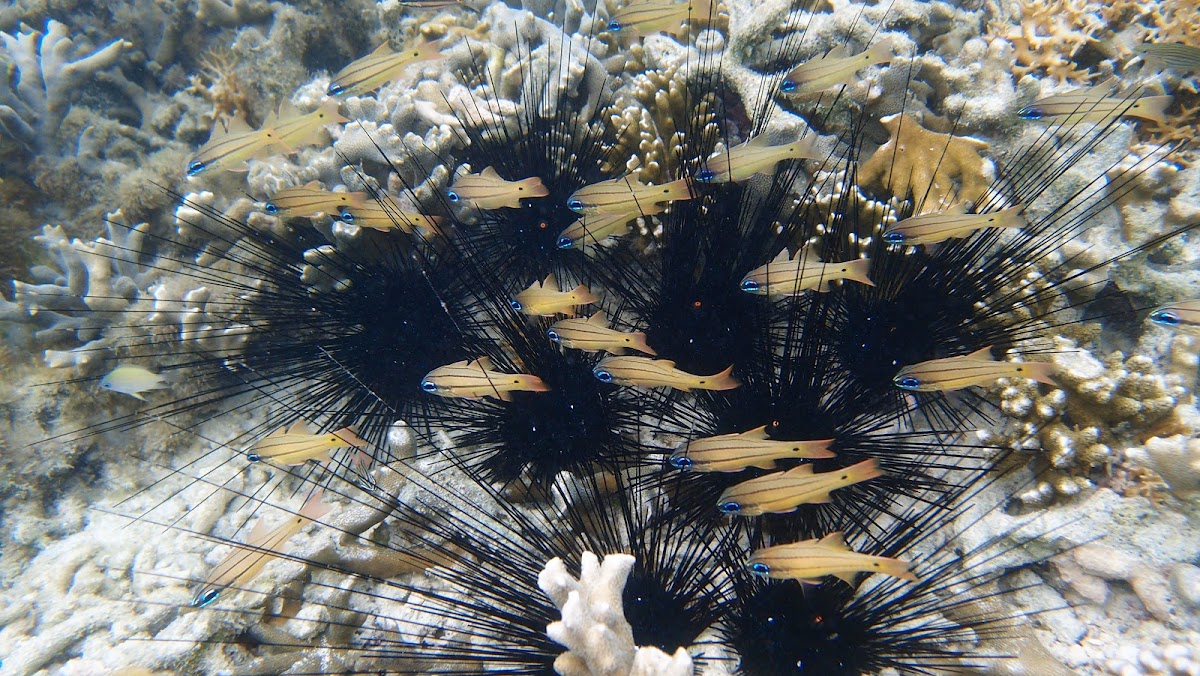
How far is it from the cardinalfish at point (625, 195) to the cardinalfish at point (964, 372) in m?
1.58

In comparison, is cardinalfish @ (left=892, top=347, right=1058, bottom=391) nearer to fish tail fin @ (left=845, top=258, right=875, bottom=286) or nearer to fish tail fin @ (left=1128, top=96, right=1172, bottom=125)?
fish tail fin @ (left=845, top=258, right=875, bottom=286)

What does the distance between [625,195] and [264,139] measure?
9.95 feet

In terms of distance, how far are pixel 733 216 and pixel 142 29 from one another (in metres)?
9.16

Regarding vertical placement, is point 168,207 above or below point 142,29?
below

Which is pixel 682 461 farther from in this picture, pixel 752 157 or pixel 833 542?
pixel 752 157

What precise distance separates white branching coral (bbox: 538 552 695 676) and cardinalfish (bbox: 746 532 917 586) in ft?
1.61

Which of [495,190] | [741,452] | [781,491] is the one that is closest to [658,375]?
[741,452]

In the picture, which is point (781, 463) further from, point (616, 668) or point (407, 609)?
point (407, 609)

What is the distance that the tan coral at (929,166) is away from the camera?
3.97 m

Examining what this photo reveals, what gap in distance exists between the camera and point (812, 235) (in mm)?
3939

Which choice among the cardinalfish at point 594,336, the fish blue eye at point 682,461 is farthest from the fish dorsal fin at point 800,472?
the cardinalfish at point 594,336

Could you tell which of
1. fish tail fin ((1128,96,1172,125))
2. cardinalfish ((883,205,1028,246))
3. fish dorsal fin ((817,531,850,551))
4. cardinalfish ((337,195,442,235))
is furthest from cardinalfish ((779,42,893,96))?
fish dorsal fin ((817,531,850,551))

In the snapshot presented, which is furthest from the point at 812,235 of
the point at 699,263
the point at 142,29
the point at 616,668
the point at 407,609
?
the point at 142,29

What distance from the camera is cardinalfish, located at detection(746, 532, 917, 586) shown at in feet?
6.98
